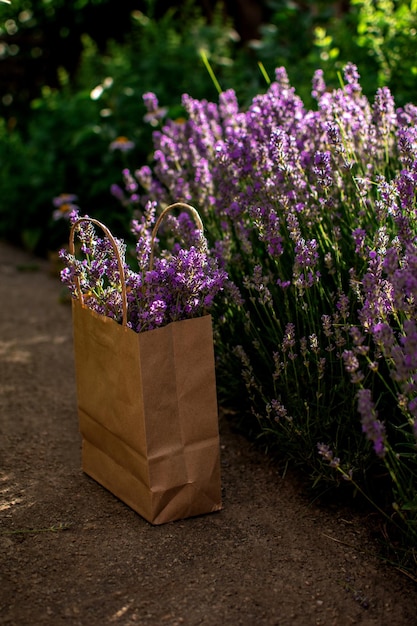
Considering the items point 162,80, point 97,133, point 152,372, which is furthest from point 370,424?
point 162,80

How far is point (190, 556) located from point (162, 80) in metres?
4.23

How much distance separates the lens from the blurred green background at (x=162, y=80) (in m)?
4.27

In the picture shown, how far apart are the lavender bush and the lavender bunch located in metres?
0.17

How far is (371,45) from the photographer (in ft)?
13.7

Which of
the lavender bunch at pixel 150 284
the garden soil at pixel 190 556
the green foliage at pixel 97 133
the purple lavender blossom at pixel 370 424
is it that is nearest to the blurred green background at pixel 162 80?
the green foliage at pixel 97 133

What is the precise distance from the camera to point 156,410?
6.90ft

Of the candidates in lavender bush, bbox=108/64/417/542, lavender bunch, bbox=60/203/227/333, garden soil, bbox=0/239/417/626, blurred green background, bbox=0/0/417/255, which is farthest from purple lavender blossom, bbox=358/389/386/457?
blurred green background, bbox=0/0/417/255

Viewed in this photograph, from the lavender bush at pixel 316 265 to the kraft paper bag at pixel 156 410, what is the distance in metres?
0.25

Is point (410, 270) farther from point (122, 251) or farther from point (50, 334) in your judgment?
point (50, 334)

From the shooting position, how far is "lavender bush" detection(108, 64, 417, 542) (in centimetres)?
214

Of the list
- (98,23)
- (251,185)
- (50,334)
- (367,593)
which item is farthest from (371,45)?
(98,23)

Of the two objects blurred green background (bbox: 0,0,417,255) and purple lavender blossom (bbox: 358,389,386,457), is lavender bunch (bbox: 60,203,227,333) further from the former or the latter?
blurred green background (bbox: 0,0,417,255)

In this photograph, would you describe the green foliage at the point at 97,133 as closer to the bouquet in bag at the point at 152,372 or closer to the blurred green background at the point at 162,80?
the blurred green background at the point at 162,80

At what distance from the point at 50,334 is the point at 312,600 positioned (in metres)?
2.47
